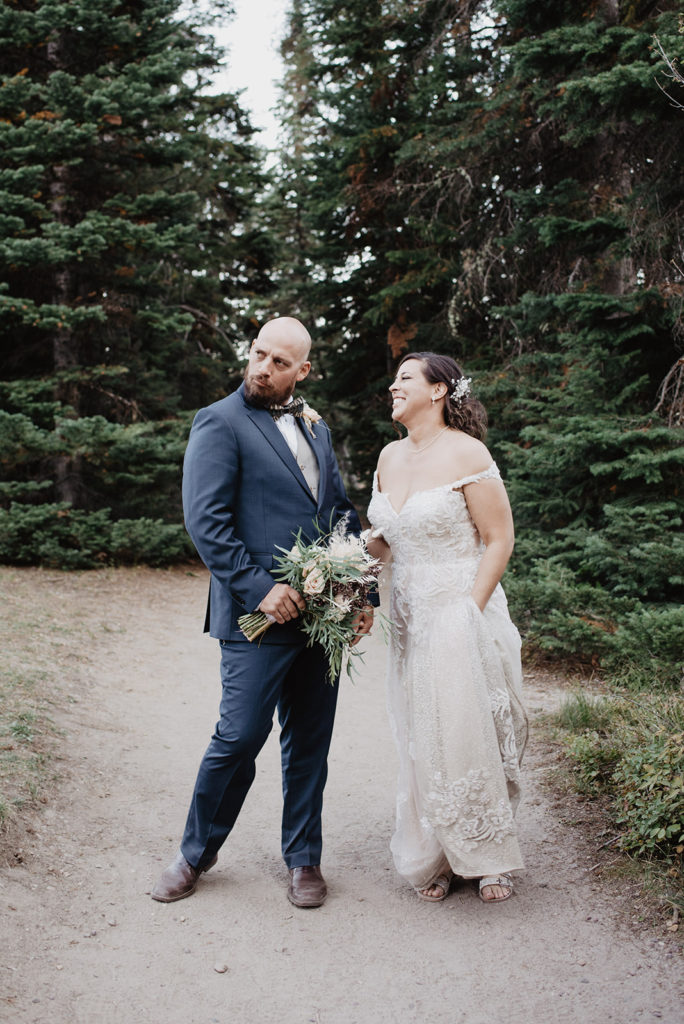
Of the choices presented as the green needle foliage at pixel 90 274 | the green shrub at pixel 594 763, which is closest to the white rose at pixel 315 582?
the green shrub at pixel 594 763

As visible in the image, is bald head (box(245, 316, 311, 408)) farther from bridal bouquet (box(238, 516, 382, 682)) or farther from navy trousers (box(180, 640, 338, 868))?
navy trousers (box(180, 640, 338, 868))

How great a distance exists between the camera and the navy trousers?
128 inches

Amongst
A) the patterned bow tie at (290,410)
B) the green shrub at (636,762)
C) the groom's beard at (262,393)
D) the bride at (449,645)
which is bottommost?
the green shrub at (636,762)

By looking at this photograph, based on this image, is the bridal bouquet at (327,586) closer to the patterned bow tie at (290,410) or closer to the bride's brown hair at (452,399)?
the patterned bow tie at (290,410)

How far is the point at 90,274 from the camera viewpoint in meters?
12.2

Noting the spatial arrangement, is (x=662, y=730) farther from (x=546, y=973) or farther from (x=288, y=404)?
(x=288, y=404)

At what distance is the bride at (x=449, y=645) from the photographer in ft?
11.0

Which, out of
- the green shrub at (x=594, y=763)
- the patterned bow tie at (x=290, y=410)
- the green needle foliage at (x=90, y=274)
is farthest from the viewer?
the green needle foliage at (x=90, y=274)

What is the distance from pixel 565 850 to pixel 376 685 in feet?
13.4

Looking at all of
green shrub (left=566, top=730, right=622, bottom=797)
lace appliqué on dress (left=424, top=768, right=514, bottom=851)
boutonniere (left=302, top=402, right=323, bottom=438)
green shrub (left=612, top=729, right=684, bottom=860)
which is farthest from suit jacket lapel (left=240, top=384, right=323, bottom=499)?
green shrub (left=566, top=730, right=622, bottom=797)

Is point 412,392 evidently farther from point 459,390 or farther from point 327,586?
point 327,586

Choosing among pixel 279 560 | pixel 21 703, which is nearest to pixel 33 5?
pixel 21 703

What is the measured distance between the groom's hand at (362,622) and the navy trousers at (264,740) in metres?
0.21

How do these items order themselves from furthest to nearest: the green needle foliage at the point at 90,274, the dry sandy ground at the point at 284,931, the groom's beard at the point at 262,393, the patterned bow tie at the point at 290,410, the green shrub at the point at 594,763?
the green needle foliage at the point at 90,274 → the green shrub at the point at 594,763 → the patterned bow tie at the point at 290,410 → the groom's beard at the point at 262,393 → the dry sandy ground at the point at 284,931
